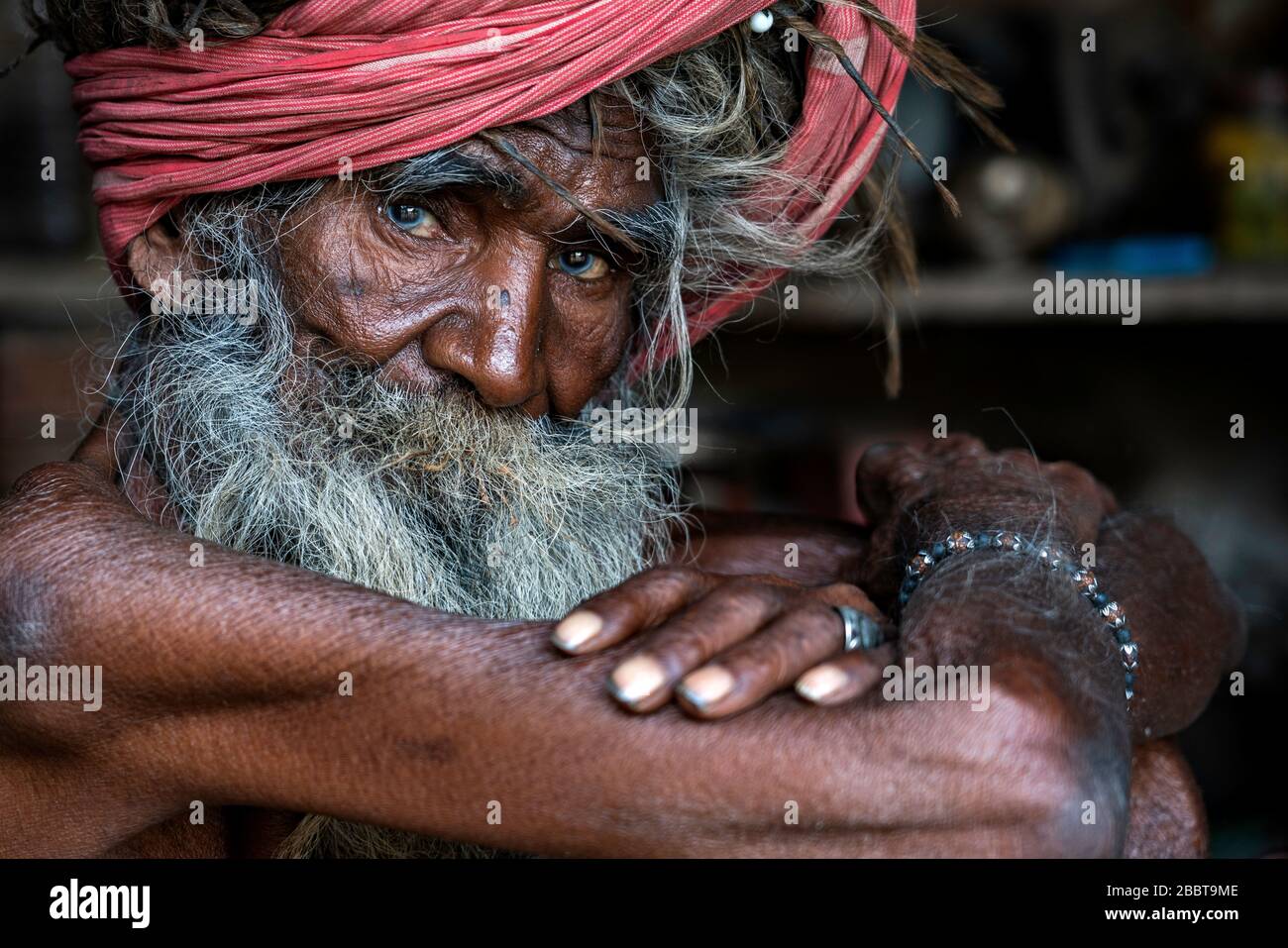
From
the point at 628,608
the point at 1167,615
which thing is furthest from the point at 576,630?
the point at 1167,615

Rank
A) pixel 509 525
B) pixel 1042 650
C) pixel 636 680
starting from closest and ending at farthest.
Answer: pixel 636 680 < pixel 1042 650 < pixel 509 525

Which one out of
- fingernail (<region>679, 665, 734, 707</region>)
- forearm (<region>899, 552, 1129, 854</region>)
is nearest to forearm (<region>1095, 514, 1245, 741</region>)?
forearm (<region>899, 552, 1129, 854</region>)

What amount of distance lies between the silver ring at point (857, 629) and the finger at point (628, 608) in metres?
0.13

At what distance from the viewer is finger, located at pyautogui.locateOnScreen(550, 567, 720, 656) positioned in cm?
119

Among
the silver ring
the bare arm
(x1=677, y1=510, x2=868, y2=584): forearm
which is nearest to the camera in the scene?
the bare arm

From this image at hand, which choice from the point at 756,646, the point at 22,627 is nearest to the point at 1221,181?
the point at 756,646

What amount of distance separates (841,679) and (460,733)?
34 cm

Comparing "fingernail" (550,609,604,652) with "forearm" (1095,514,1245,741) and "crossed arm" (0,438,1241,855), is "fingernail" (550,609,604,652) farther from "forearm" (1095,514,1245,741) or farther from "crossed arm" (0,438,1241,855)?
"forearm" (1095,514,1245,741)

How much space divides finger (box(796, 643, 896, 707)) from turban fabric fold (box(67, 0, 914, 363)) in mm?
757

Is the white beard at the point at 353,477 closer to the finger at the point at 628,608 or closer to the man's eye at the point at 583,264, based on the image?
the man's eye at the point at 583,264

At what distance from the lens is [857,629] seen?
1.27m

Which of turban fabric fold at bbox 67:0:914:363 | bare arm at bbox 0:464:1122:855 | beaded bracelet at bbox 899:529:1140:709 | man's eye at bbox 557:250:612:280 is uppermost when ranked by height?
turban fabric fold at bbox 67:0:914:363

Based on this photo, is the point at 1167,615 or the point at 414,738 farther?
the point at 1167,615

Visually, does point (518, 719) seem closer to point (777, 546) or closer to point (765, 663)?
point (765, 663)
